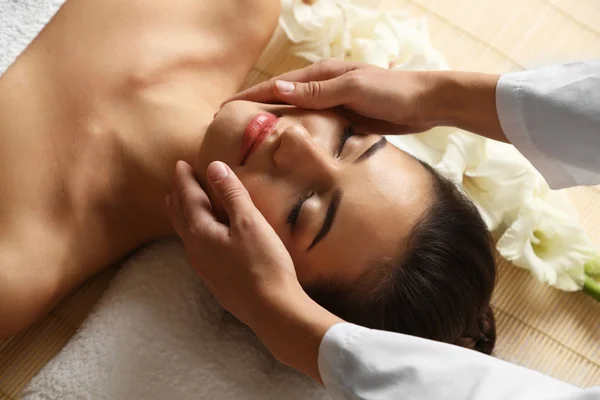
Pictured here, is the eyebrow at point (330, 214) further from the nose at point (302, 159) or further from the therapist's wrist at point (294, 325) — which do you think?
the therapist's wrist at point (294, 325)

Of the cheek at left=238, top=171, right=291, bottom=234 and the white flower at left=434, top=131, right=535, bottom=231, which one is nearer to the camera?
the cheek at left=238, top=171, right=291, bottom=234

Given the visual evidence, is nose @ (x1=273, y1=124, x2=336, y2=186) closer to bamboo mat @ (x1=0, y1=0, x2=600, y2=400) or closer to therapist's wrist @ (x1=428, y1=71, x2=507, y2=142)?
therapist's wrist @ (x1=428, y1=71, x2=507, y2=142)

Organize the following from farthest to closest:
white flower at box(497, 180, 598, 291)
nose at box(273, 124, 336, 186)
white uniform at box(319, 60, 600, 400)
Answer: white flower at box(497, 180, 598, 291) < nose at box(273, 124, 336, 186) < white uniform at box(319, 60, 600, 400)

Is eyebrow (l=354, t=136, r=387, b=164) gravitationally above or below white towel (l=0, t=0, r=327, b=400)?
above

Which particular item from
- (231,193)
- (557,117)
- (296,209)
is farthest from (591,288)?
(231,193)

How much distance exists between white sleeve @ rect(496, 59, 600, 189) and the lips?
443mm

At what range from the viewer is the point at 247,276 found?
96 cm

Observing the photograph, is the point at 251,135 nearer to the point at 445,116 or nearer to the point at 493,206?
the point at 445,116

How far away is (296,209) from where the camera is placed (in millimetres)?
1058

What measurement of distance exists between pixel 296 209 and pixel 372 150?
18cm

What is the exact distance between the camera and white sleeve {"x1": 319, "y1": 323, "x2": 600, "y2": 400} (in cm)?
82

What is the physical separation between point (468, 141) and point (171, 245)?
29.0 inches

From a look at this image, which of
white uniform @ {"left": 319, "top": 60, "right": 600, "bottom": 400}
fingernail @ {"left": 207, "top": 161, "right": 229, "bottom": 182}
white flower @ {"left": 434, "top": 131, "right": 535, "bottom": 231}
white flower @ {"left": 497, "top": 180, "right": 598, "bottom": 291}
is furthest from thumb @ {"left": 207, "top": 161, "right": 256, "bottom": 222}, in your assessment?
white flower @ {"left": 497, "top": 180, "right": 598, "bottom": 291}

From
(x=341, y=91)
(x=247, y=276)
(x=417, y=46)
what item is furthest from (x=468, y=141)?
(x=247, y=276)
